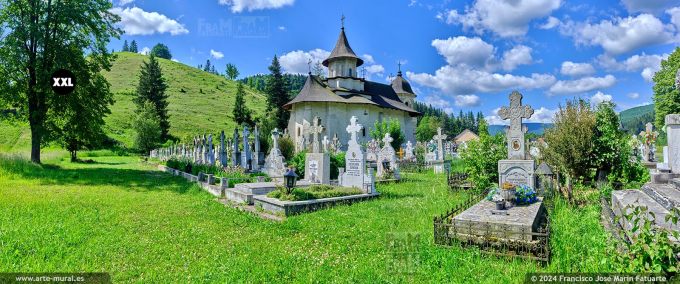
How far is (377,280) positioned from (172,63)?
111m

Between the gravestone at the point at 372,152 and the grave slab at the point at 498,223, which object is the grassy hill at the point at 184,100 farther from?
the grave slab at the point at 498,223

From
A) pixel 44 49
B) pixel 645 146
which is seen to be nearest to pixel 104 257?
pixel 44 49

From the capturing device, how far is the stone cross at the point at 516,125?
33.6 feet

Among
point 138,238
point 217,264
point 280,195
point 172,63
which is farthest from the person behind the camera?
point 172,63

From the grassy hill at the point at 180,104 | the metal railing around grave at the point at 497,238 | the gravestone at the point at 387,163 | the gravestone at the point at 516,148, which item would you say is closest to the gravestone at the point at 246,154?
the gravestone at the point at 387,163

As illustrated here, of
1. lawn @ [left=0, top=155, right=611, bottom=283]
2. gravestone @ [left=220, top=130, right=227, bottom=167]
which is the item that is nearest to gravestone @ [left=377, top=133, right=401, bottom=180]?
lawn @ [left=0, top=155, right=611, bottom=283]

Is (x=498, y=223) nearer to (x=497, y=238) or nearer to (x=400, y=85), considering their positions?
(x=497, y=238)

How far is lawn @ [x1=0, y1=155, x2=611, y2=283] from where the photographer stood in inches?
185

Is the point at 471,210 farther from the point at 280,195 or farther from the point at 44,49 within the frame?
the point at 44,49

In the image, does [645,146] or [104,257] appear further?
[645,146]

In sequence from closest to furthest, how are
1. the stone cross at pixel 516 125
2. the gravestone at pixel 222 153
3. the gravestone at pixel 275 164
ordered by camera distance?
the stone cross at pixel 516 125, the gravestone at pixel 275 164, the gravestone at pixel 222 153

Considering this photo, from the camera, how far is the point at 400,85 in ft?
193

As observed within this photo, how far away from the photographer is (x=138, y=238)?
6.52m

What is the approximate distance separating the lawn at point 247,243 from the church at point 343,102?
2768 centimetres
